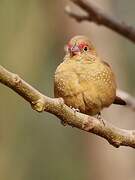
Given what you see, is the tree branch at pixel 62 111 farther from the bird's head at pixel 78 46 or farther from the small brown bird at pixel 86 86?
the bird's head at pixel 78 46

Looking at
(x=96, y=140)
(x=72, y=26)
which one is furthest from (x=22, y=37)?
(x=96, y=140)

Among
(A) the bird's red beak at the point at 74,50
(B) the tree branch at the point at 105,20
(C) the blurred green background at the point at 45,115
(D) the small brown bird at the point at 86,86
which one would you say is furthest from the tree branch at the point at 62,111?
(C) the blurred green background at the point at 45,115

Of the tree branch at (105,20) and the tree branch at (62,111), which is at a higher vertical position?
the tree branch at (105,20)

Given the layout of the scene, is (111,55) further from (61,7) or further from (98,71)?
(98,71)

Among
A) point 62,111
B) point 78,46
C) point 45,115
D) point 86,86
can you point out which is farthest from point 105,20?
point 45,115

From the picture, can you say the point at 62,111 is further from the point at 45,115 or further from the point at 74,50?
the point at 45,115
